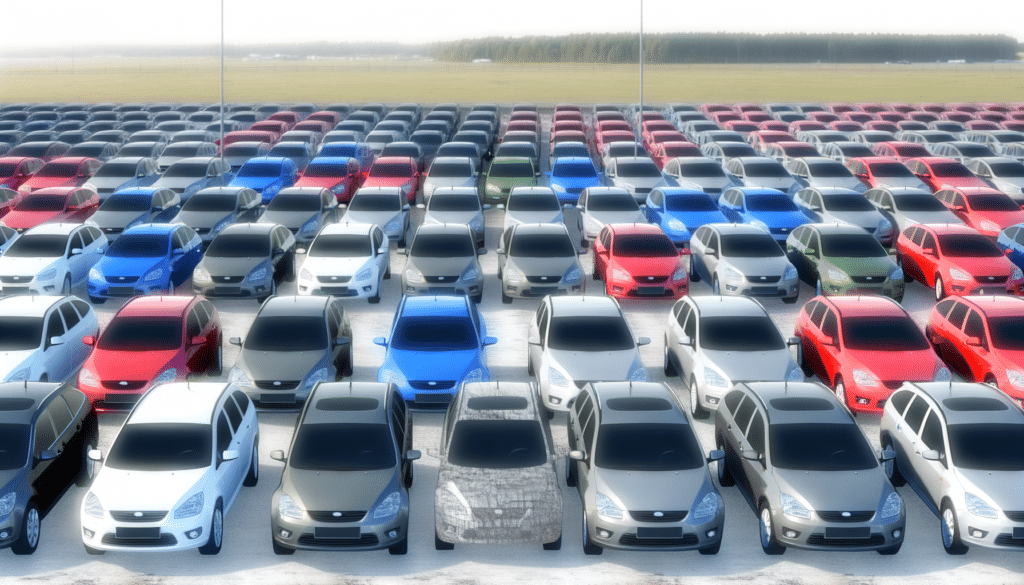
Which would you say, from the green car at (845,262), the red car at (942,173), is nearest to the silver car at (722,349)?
the green car at (845,262)

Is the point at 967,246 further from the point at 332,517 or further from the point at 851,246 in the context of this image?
the point at 332,517

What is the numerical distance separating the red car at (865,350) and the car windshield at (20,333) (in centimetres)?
1169

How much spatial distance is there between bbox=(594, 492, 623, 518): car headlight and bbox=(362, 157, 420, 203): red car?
1939 centimetres

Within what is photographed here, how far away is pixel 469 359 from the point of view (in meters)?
14.6

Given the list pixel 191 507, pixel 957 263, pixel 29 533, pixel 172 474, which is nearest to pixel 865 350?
pixel 957 263

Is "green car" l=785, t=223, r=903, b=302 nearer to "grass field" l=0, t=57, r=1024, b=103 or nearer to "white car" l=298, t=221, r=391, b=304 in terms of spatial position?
"white car" l=298, t=221, r=391, b=304

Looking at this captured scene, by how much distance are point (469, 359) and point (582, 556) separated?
14.6 ft

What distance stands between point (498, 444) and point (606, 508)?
1.45 m

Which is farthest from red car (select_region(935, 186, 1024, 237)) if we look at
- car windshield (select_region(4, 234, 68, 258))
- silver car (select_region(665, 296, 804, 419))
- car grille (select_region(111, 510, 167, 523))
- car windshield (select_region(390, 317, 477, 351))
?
car windshield (select_region(4, 234, 68, 258))

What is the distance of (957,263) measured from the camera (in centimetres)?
1981

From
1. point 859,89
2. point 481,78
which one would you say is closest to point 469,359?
point 859,89

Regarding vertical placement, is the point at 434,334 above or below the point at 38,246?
below

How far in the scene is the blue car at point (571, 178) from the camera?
2852 centimetres

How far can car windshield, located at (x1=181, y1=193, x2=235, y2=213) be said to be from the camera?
2506cm
